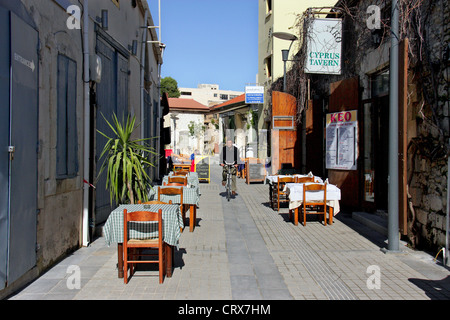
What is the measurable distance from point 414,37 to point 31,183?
6.34m

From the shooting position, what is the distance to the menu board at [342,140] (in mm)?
10062

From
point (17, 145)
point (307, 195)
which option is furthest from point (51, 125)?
point (307, 195)

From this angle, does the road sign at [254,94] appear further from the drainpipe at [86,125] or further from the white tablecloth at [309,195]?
the drainpipe at [86,125]

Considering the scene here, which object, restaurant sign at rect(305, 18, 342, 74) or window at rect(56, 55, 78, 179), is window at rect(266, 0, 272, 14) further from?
window at rect(56, 55, 78, 179)

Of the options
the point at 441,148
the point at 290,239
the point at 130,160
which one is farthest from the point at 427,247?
the point at 130,160

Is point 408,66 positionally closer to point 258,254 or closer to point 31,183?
point 258,254

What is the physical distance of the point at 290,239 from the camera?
7.87 m

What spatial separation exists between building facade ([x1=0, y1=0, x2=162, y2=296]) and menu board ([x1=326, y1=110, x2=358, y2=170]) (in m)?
5.54

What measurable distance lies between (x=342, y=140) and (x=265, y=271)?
564cm

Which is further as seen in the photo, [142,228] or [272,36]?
[272,36]

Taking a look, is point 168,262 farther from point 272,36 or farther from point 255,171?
point 272,36

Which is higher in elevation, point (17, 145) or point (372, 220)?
point (17, 145)

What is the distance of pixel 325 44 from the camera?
35.6 feet
